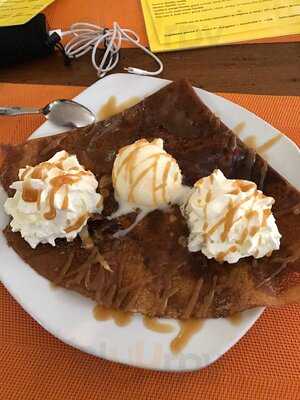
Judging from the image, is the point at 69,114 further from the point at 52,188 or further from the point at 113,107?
the point at 52,188

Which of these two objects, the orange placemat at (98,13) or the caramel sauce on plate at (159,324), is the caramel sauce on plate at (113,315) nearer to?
the caramel sauce on plate at (159,324)

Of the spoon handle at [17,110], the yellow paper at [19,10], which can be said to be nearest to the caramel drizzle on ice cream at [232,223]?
the spoon handle at [17,110]

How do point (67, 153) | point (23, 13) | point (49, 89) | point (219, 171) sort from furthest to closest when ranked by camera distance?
point (23, 13) → point (49, 89) → point (67, 153) → point (219, 171)

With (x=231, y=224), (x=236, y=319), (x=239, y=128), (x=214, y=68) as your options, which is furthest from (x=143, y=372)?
(x=214, y=68)

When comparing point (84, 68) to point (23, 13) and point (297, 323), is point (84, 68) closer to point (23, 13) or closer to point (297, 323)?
point (23, 13)

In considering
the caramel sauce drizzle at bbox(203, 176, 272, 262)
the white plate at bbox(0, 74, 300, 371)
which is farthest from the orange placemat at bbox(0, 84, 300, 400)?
the caramel sauce drizzle at bbox(203, 176, 272, 262)

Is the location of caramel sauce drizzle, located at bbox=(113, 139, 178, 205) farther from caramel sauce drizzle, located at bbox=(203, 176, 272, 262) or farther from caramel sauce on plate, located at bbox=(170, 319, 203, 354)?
caramel sauce on plate, located at bbox=(170, 319, 203, 354)

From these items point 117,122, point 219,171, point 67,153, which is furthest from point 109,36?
point 219,171
